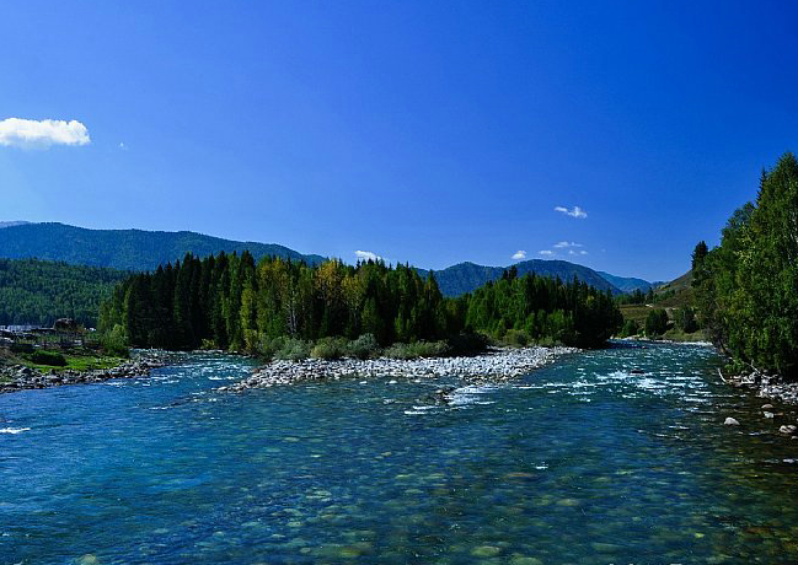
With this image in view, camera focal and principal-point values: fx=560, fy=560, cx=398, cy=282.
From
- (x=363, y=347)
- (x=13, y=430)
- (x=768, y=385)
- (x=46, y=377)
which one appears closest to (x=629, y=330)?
(x=363, y=347)

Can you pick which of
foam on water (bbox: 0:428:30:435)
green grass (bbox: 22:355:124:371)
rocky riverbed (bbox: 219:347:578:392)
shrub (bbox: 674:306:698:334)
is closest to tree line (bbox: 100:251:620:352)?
green grass (bbox: 22:355:124:371)

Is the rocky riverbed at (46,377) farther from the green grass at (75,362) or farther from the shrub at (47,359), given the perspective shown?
the shrub at (47,359)

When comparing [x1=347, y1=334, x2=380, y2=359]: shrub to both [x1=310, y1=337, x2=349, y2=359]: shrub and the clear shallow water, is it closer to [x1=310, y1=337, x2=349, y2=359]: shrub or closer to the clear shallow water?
[x1=310, y1=337, x2=349, y2=359]: shrub

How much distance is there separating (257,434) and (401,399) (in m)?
9.82

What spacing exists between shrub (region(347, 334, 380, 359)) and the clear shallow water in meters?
32.1

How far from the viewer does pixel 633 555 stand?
9398mm

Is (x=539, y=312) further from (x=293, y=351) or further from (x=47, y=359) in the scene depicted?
(x=47, y=359)

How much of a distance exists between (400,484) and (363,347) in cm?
4564

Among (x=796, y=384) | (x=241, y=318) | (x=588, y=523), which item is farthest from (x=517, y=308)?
(x=588, y=523)

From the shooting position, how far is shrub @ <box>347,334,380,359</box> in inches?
2311

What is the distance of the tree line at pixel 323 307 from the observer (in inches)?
2645

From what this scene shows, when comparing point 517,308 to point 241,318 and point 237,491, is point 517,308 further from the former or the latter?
point 237,491

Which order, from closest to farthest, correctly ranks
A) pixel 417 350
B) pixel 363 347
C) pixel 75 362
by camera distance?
1. pixel 75 362
2. pixel 363 347
3. pixel 417 350

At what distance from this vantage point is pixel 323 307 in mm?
67375
